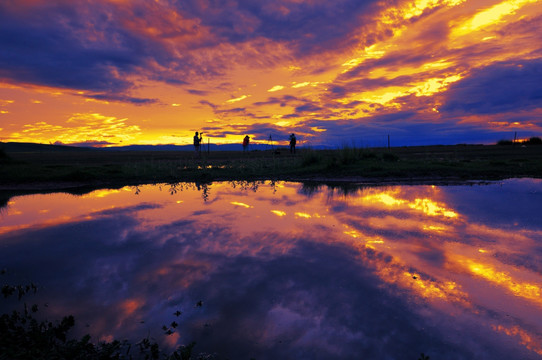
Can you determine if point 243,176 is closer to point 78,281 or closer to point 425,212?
point 425,212

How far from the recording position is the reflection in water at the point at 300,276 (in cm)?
355

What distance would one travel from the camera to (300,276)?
519 centimetres

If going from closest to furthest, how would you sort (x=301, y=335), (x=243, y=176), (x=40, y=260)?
1. (x=301, y=335)
2. (x=40, y=260)
3. (x=243, y=176)

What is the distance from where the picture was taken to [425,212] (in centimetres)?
992

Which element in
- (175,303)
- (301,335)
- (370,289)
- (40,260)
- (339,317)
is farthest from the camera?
(40,260)

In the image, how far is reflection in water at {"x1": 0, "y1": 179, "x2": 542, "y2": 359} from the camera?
3.55 m

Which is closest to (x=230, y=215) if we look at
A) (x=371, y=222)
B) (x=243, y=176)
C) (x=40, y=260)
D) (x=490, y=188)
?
(x=371, y=222)

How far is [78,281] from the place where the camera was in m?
5.11

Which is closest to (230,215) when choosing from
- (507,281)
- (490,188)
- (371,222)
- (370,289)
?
(371,222)

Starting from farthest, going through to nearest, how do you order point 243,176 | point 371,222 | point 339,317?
point 243,176 < point 371,222 < point 339,317

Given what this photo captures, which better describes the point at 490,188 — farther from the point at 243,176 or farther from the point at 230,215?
the point at 243,176

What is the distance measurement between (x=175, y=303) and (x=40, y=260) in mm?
3818

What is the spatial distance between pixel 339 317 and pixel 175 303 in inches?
91.7

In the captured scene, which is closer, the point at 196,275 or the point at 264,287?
the point at 264,287
